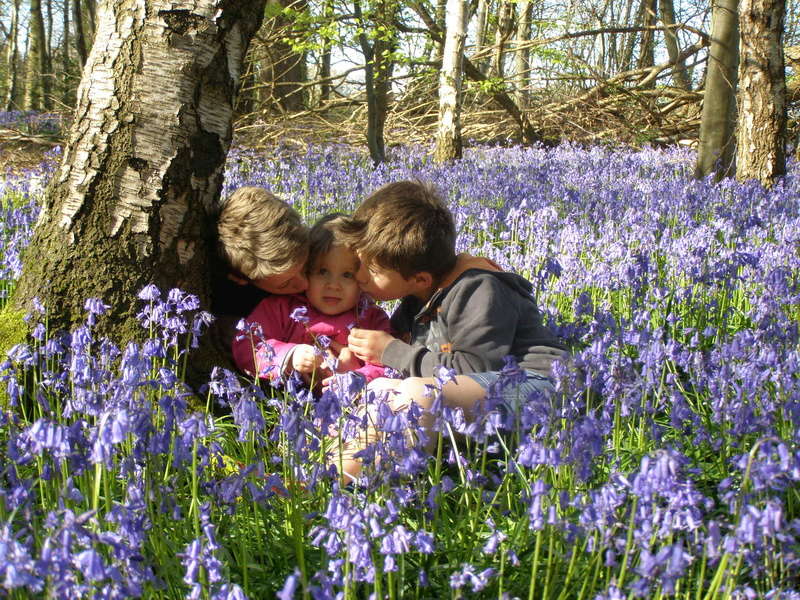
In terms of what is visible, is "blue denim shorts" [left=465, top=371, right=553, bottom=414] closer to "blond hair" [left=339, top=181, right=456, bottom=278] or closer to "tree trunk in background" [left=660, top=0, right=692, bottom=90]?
"blond hair" [left=339, top=181, right=456, bottom=278]

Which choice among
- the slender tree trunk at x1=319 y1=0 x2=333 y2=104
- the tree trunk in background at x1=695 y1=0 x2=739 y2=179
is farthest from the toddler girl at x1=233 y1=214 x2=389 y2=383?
the slender tree trunk at x1=319 y1=0 x2=333 y2=104

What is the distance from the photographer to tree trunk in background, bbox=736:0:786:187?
798cm

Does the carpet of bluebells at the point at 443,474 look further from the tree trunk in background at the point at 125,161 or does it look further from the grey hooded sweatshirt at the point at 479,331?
the grey hooded sweatshirt at the point at 479,331

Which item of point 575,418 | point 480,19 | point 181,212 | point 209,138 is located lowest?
point 575,418

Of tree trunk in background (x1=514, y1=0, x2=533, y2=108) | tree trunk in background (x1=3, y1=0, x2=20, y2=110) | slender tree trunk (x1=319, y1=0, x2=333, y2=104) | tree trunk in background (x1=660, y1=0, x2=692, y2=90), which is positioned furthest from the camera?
tree trunk in background (x1=3, y1=0, x2=20, y2=110)

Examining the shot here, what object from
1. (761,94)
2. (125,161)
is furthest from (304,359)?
A: (761,94)

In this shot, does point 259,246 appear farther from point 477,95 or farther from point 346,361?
point 477,95

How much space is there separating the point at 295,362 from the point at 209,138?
102cm

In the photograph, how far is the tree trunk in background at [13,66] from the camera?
2045cm

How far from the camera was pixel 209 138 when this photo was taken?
321 centimetres

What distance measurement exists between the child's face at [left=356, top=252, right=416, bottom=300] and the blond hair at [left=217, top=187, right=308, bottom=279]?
0.29 metres

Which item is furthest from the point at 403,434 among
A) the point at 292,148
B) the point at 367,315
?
the point at 292,148

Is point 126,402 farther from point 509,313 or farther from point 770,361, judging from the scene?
point 770,361

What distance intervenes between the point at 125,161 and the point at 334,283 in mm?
1005
